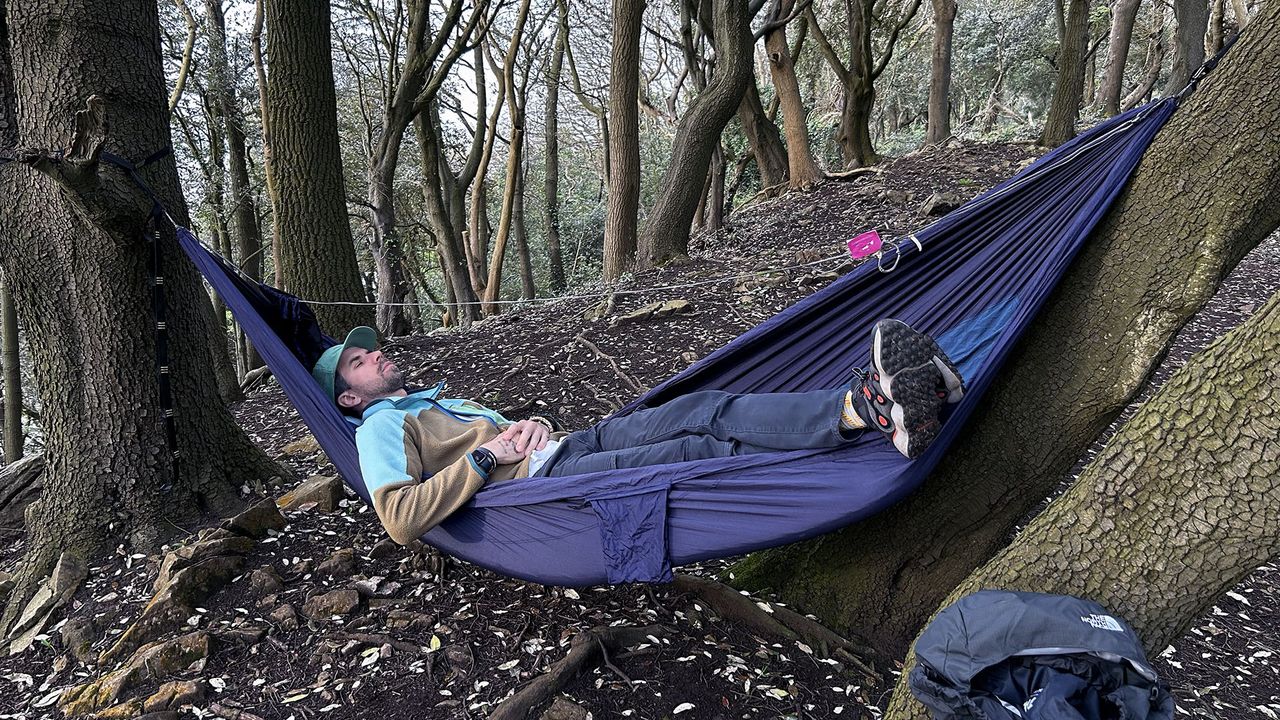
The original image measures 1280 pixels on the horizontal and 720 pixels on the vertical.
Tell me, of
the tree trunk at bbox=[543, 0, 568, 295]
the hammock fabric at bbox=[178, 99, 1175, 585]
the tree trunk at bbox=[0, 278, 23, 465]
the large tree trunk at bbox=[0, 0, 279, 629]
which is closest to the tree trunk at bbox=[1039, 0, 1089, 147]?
the tree trunk at bbox=[543, 0, 568, 295]

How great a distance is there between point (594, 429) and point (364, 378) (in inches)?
27.4

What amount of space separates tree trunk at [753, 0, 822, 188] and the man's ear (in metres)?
6.09

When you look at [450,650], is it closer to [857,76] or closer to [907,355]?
[907,355]

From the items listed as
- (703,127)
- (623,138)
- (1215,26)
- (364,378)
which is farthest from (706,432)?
(1215,26)

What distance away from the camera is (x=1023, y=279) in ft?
4.90

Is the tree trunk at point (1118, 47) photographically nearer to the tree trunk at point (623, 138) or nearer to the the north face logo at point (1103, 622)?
the tree trunk at point (623, 138)

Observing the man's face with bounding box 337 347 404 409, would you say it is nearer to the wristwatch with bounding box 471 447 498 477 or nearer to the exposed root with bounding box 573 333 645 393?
the wristwatch with bounding box 471 447 498 477

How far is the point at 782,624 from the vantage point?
5.45ft

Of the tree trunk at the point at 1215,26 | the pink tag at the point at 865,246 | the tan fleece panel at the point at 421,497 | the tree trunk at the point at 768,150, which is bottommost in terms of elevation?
the tan fleece panel at the point at 421,497

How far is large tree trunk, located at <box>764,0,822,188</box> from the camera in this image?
7.22 meters

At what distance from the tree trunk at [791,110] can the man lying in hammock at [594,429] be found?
6017 millimetres

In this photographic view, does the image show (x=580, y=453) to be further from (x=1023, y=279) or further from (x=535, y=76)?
(x=535, y=76)

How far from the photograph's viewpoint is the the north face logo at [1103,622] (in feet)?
3.32

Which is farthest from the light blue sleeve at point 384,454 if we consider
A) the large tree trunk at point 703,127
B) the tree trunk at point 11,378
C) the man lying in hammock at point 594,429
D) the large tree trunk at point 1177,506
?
the tree trunk at point 11,378
